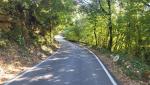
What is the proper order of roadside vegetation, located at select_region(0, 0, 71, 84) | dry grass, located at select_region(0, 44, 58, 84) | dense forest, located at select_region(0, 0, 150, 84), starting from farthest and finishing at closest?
A: dense forest, located at select_region(0, 0, 150, 84)
roadside vegetation, located at select_region(0, 0, 71, 84)
dry grass, located at select_region(0, 44, 58, 84)

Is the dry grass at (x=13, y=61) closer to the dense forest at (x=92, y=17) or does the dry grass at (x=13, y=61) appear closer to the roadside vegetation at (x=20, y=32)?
the roadside vegetation at (x=20, y=32)

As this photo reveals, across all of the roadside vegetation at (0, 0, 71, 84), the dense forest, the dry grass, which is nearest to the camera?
the dry grass

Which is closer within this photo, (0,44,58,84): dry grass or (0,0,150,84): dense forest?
(0,44,58,84): dry grass

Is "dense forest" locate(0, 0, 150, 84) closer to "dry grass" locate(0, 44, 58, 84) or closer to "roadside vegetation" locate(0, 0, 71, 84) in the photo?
"roadside vegetation" locate(0, 0, 71, 84)

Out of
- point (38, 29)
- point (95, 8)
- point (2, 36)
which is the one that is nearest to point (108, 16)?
point (95, 8)

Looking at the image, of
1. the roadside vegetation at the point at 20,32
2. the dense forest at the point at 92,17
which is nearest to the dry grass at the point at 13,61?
the roadside vegetation at the point at 20,32

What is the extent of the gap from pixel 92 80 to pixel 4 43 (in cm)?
842

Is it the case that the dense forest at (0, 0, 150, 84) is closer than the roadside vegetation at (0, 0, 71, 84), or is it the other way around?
the roadside vegetation at (0, 0, 71, 84)

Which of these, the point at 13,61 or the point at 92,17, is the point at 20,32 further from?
the point at 92,17

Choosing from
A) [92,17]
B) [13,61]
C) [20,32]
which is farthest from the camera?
[92,17]

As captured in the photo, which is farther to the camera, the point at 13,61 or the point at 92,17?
the point at 92,17

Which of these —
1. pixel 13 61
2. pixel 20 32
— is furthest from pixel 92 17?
pixel 13 61

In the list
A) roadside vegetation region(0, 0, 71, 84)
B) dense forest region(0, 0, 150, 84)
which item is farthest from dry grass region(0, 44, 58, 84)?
dense forest region(0, 0, 150, 84)

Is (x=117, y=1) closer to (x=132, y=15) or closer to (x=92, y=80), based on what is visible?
(x=132, y=15)
